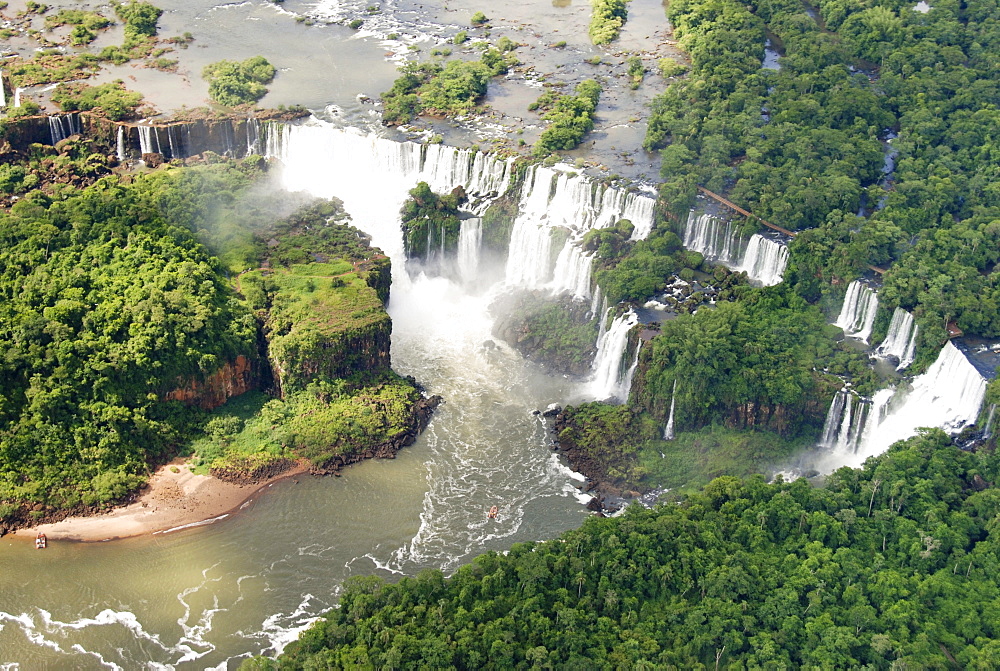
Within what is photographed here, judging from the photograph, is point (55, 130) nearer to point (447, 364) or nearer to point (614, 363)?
point (447, 364)

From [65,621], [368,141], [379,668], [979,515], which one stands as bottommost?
[65,621]

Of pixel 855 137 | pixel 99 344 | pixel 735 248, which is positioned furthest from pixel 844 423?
pixel 99 344

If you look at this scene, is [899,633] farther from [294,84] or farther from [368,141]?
[294,84]

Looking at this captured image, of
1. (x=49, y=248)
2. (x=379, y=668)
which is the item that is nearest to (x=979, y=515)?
(x=379, y=668)

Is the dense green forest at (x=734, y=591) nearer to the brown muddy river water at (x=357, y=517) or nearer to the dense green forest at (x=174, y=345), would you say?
the brown muddy river water at (x=357, y=517)

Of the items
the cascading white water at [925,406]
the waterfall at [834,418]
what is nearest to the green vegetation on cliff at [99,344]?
the waterfall at [834,418]

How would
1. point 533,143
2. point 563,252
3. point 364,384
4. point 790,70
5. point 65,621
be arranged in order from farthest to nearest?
point 790,70
point 533,143
point 563,252
point 364,384
point 65,621
